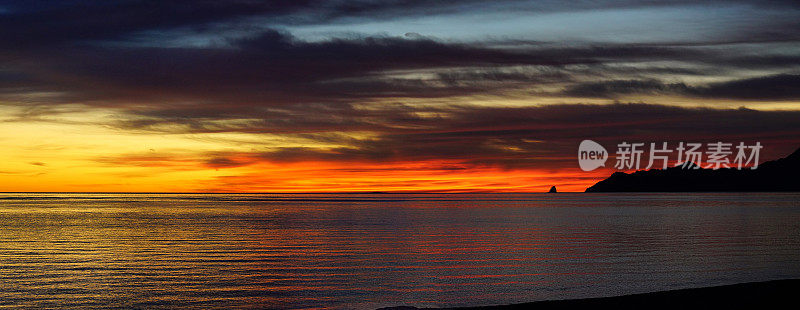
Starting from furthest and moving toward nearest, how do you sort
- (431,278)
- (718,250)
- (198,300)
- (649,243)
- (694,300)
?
(649,243) < (718,250) < (431,278) < (198,300) < (694,300)

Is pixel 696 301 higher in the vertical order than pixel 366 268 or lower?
higher

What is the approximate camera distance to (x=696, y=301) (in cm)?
2156

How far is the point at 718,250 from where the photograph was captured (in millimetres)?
47938

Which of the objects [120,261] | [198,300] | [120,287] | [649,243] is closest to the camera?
[198,300]

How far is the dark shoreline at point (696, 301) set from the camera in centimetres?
2062

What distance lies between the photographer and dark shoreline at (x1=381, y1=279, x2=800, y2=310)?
20625mm

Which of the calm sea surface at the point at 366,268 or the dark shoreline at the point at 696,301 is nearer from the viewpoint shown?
the dark shoreline at the point at 696,301

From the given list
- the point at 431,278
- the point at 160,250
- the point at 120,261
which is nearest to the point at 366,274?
the point at 431,278

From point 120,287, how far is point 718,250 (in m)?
36.9

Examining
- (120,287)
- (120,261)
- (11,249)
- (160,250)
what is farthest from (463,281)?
(11,249)

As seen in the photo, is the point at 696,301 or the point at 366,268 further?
the point at 366,268

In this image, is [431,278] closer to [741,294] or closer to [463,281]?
[463,281]

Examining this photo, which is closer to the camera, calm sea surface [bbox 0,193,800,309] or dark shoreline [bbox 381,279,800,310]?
dark shoreline [bbox 381,279,800,310]

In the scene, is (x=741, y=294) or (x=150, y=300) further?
(x=150, y=300)
